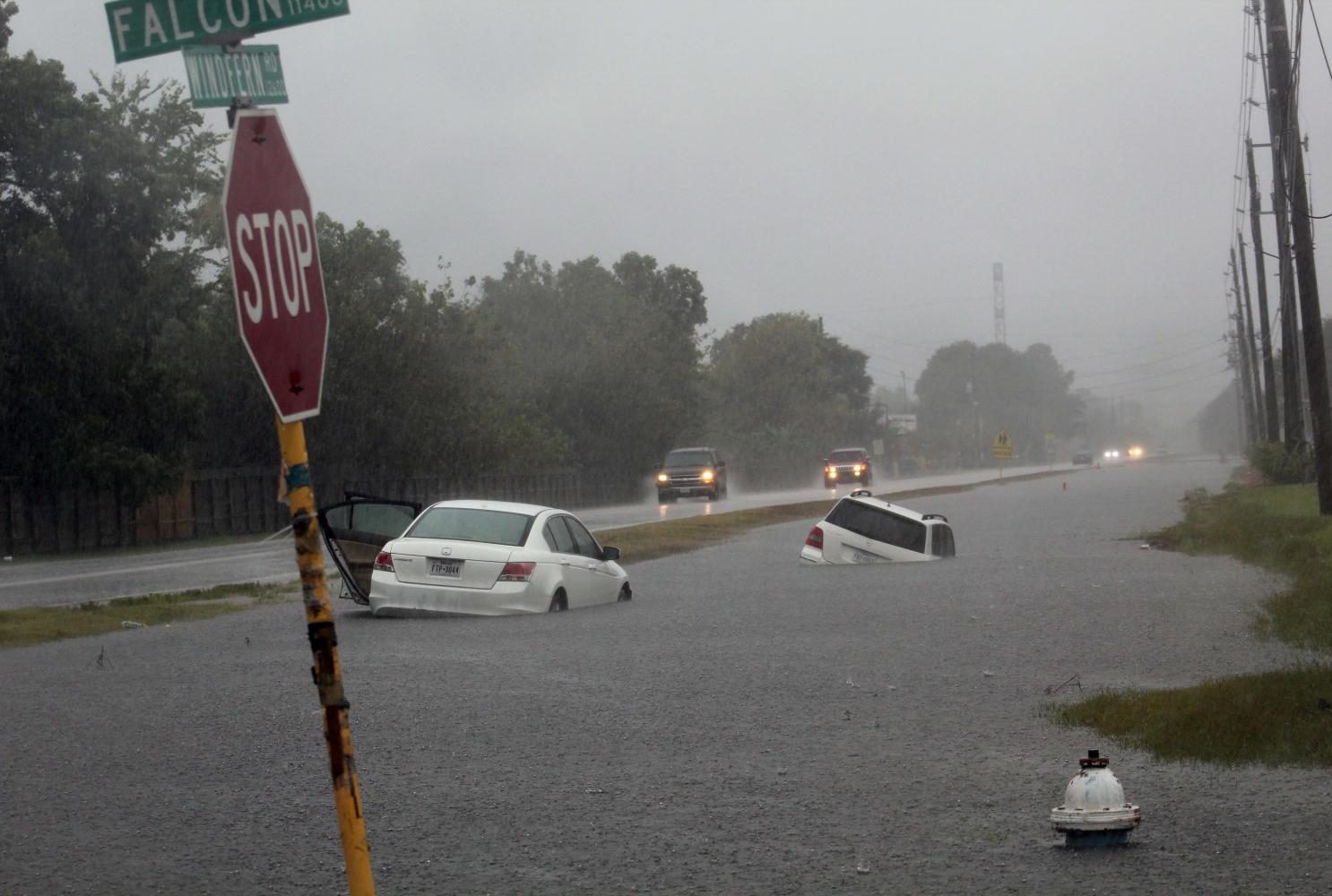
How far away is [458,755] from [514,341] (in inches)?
2782

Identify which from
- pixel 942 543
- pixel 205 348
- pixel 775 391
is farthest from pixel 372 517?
pixel 775 391

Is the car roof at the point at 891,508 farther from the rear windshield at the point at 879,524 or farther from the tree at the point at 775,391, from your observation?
the tree at the point at 775,391

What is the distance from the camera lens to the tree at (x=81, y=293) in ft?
129

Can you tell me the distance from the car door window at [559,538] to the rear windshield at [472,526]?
1.04 feet

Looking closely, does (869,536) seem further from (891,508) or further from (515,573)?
(515,573)

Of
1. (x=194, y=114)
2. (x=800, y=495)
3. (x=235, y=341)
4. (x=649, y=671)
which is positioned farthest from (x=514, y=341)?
(x=649, y=671)

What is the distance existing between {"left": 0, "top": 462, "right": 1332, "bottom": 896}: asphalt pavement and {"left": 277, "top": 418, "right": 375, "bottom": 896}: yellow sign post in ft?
6.87

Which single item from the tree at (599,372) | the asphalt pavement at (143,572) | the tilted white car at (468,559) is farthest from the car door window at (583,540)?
the tree at (599,372)

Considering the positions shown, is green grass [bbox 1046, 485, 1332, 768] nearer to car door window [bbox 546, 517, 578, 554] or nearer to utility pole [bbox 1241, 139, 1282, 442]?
car door window [bbox 546, 517, 578, 554]

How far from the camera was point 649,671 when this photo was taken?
1304cm

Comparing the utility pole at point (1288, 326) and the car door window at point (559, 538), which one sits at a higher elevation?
the utility pole at point (1288, 326)

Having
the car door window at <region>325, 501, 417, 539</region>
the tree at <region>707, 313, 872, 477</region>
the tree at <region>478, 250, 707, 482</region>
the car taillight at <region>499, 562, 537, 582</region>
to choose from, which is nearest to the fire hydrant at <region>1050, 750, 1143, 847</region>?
the car taillight at <region>499, 562, 537, 582</region>

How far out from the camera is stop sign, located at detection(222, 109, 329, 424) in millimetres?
4578

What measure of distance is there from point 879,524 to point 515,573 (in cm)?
939
